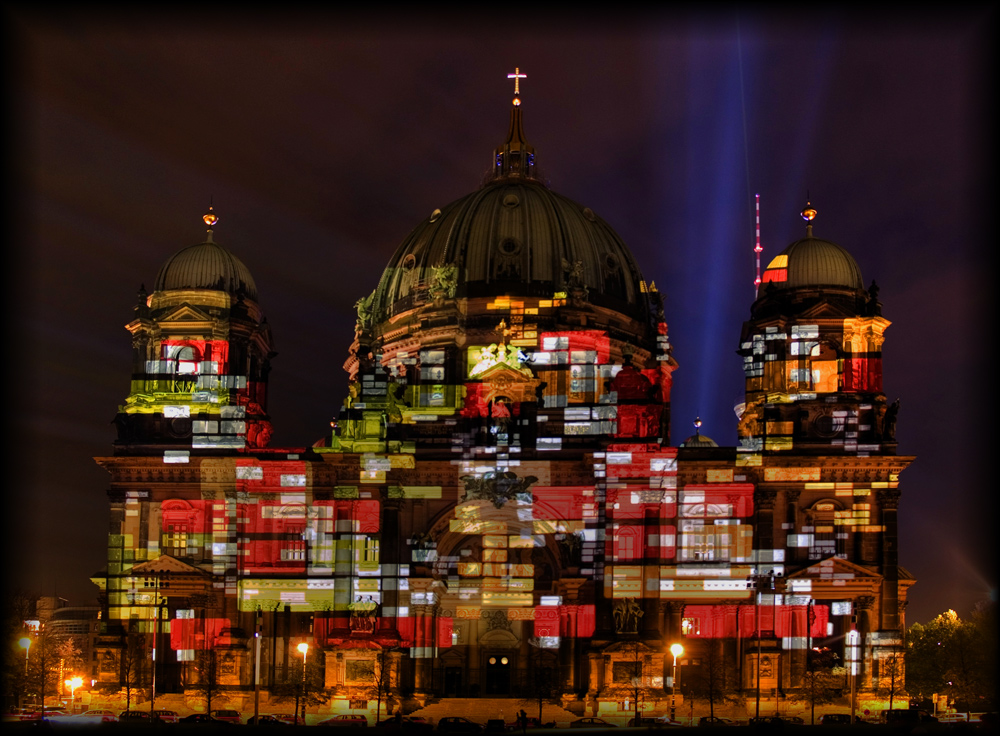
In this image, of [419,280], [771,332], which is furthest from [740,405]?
[419,280]

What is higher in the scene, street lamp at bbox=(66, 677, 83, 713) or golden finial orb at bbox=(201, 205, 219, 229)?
golden finial orb at bbox=(201, 205, 219, 229)

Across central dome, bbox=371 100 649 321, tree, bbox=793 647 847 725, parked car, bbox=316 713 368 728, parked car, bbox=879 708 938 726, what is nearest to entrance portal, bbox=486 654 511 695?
parked car, bbox=316 713 368 728

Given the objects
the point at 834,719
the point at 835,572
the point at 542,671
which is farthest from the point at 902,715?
the point at 542,671

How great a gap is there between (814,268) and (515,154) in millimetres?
26797

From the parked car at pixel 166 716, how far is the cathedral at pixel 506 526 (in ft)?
14.5

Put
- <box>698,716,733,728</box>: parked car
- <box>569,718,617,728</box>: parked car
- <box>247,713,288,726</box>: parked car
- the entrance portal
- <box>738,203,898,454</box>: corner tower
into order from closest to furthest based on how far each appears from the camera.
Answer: <box>247,713,288,726</box>: parked car, <box>698,716,733,728</box>: parked car, <box>569,718,617,728</box>: parked car, the entrance portal, <box>738,203,898,454</box>: corner tower

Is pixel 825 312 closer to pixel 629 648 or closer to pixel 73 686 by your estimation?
pixel 629 648

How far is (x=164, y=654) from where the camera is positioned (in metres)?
91.9

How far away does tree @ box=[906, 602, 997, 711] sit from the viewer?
84688mm

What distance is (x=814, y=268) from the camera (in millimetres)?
98438

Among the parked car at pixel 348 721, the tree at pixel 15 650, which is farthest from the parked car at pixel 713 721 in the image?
the tree at pixel 15 650

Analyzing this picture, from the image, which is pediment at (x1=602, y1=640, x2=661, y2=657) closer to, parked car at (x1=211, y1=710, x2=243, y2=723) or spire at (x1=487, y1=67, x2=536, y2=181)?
parked car at (x1=211, y1=710, x2=243, y2=723)

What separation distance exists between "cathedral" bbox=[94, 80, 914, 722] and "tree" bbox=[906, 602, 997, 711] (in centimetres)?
460

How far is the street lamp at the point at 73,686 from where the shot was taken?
84012mm
